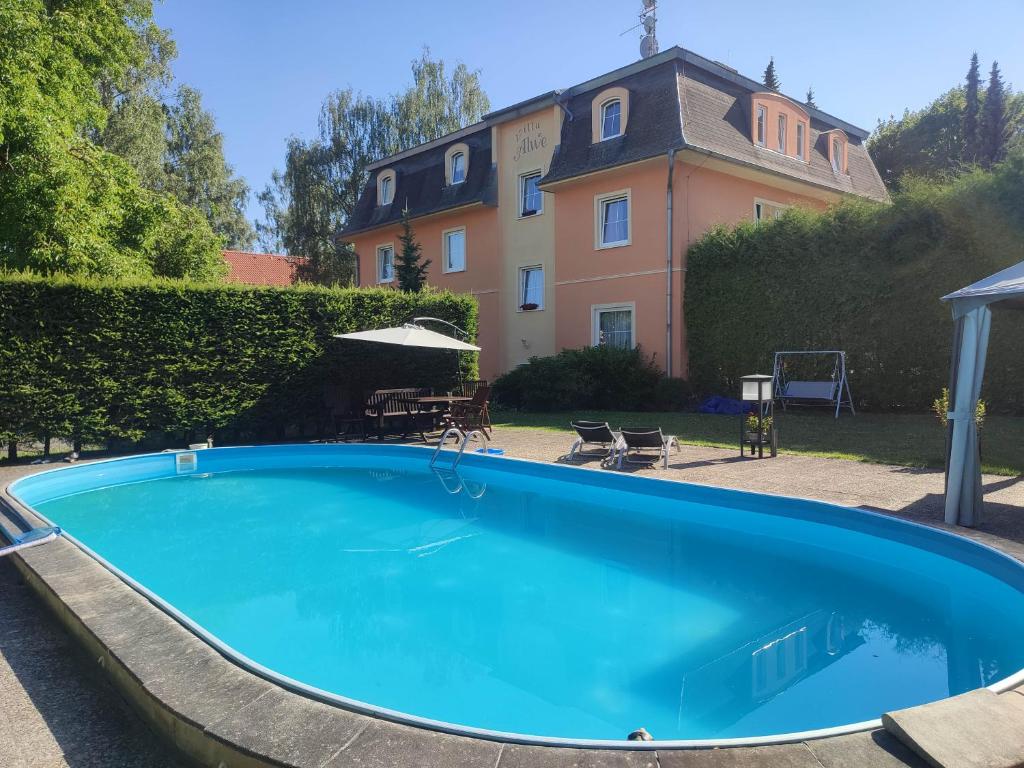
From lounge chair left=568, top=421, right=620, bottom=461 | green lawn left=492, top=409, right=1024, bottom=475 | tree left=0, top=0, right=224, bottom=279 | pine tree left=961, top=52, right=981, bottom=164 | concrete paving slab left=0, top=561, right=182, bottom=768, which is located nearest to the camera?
concrete paving slab left=0, top=561, right=182, bottom=768

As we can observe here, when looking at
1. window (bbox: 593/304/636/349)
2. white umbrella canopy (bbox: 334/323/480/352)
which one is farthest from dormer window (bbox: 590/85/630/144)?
white umbrella canopy (bbox: 334/323/480/352)

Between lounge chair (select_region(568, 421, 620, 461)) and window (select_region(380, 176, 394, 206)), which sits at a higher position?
window (select_region(380, 176, 394, 206))

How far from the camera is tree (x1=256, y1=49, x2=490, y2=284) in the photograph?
31516mm

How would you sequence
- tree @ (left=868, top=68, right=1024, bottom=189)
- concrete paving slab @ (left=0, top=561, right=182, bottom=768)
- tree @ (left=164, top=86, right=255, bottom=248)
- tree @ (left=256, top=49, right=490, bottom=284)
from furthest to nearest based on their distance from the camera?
tree @ (left=868, top=68, right=1024, bottom=189) → tree @ (left=256, top=49, right=490, bottom=284) → tree @ (left=164, top=86, right=255, bottom=248) → concrete paving slab @ (left=0, top=561, right=182, bottom=768)

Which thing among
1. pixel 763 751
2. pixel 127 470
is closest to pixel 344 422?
pixel 127 470

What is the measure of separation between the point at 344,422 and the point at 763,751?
1204 cm

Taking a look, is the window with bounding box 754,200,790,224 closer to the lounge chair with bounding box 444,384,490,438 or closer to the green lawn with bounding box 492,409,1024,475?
the green lawn with bounding box 492,409,1024,475

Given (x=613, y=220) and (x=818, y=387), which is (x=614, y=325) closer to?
(x=613, y=220)

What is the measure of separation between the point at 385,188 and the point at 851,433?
2011cm

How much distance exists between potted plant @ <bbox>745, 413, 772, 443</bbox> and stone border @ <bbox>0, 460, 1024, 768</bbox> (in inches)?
311

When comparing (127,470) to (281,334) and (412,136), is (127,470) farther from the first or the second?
(412,136)

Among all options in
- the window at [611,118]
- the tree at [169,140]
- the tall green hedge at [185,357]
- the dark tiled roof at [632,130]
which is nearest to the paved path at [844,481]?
the tall green hedge at [185,357]

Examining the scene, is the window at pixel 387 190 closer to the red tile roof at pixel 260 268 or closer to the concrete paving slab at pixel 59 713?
the red tile roof at pixel 260 268

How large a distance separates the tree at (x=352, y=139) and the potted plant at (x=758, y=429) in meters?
24.8
